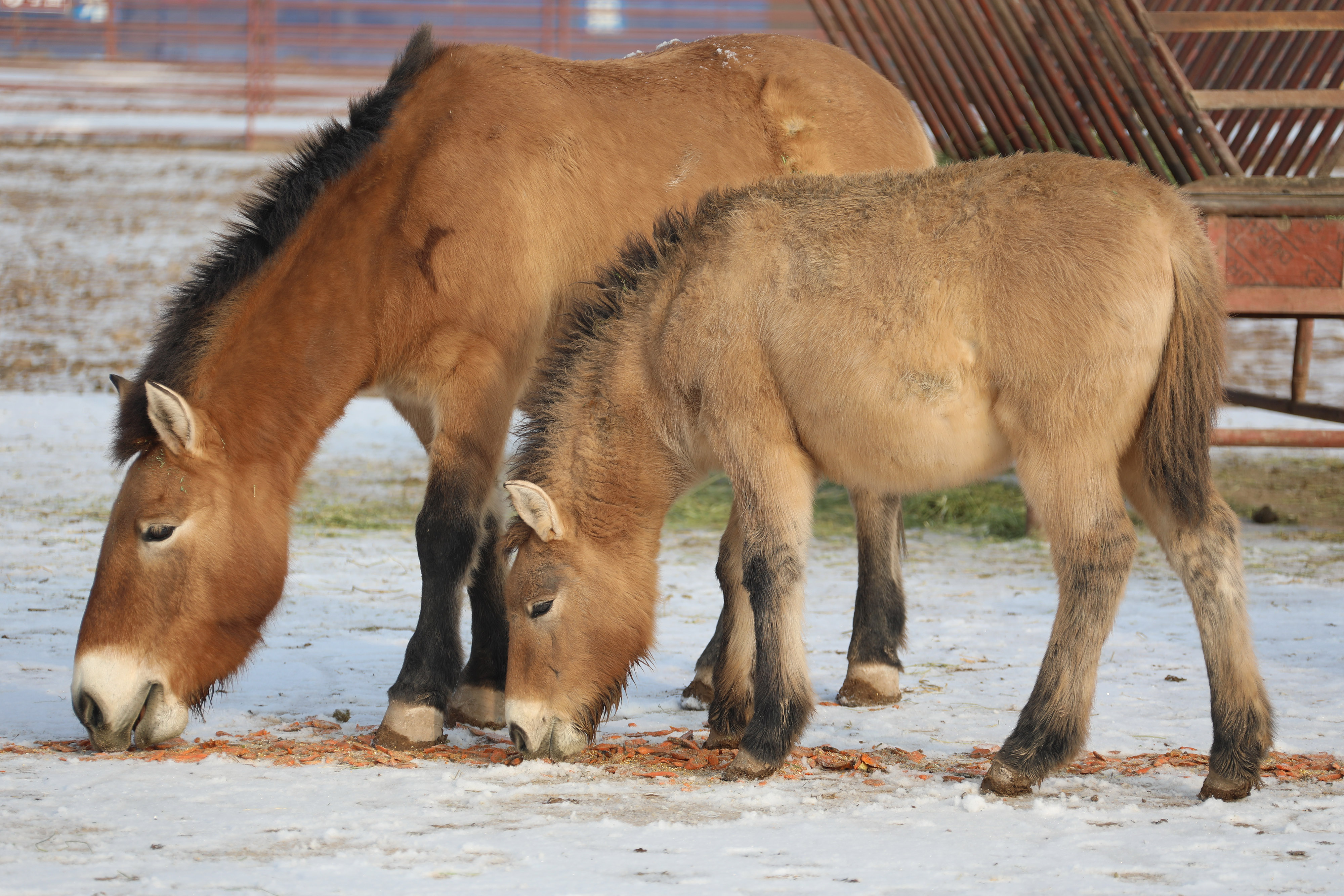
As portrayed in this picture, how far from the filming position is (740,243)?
4445mm

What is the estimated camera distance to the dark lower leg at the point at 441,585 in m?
4.70

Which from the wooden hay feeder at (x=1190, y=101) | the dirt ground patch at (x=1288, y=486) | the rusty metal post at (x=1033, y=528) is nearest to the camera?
the wooden hay feeder at (x=1190, y=101)

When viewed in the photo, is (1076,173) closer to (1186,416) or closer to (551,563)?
(1186,416)

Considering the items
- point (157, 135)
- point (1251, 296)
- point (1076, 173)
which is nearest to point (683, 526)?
point (1251, 296)

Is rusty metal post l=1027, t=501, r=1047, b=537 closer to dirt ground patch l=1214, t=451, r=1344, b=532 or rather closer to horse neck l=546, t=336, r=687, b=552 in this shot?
dirt ground patch l=1214, t=451, r=1344, b=532

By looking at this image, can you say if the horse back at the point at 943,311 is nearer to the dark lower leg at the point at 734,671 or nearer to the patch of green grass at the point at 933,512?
the dark lower leg at the point at 734,671

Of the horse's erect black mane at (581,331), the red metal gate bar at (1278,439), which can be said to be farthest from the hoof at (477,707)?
the red metal gate bar at (1278,439)

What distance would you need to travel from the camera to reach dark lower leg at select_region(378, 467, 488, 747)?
4703 mm

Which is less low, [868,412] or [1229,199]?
[1229,199]

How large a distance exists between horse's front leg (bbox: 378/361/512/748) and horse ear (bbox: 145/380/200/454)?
0.83m

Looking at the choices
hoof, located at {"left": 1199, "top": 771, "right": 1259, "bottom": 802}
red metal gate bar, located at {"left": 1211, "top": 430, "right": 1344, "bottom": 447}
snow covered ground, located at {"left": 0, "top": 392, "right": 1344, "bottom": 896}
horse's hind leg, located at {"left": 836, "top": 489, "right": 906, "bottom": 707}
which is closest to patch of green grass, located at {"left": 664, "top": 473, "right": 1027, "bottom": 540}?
red metal gate bar, located at {"left": 1211, "top": 430, "right": 1344, "bottom": 447}

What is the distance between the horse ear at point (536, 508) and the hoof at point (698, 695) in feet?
4.14

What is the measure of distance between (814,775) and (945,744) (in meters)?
0.64

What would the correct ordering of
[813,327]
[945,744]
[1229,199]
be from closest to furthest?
[813,327]
[945,744]
[1229,199]
